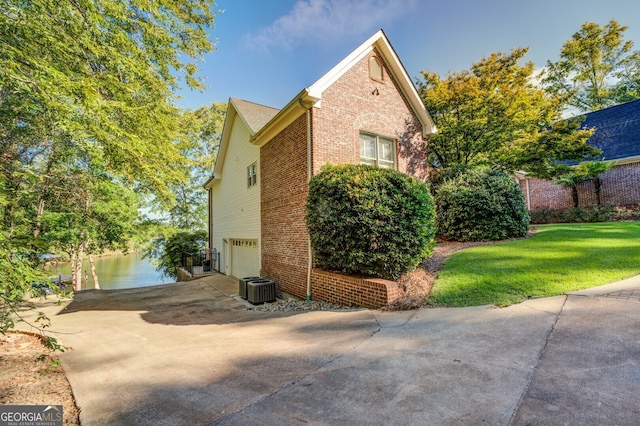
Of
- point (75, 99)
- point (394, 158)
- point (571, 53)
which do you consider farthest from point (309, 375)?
point (571, 53)

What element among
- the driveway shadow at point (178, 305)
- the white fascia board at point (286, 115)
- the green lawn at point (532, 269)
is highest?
the white fascia board at point (286, 115)

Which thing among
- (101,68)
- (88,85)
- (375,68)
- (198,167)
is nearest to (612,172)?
(375,68)

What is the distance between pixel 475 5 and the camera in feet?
30.2

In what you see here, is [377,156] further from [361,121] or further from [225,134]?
[225,134]

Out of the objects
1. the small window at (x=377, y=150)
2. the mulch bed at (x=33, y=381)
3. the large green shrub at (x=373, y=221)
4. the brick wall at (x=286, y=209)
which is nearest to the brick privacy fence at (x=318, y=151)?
the brick wall at (x=286, y=209)

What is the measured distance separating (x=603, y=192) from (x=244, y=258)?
→ 66.0ft

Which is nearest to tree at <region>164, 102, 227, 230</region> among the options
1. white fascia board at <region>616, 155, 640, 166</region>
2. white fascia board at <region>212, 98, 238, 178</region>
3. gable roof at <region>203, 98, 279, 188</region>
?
white fascia board at <region>212, 98, 238, 178</region>

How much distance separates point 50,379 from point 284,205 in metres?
6.66

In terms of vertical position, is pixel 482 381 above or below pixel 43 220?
below

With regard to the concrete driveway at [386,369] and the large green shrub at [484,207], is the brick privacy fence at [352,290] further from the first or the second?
the large green shrub at [484,207]

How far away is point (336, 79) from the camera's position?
9023 mm

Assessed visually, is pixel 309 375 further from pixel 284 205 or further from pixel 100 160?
pixel 284 205

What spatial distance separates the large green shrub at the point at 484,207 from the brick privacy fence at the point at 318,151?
62.0 inches

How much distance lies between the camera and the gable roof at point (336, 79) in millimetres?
8438
